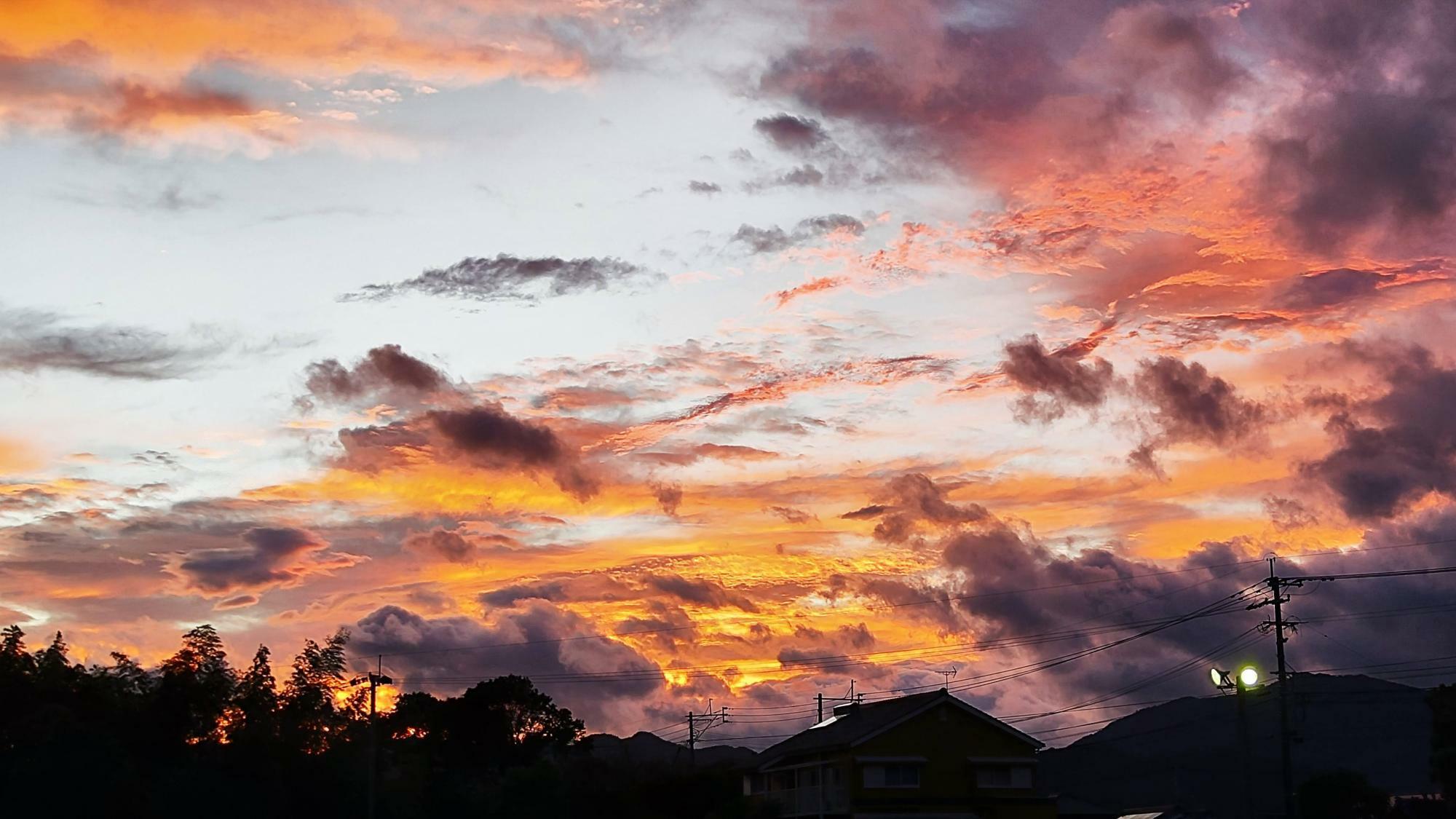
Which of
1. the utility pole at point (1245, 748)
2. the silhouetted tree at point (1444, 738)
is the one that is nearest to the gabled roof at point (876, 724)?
the utility pole at point (1245, 748)

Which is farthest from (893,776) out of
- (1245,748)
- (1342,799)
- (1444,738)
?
(1444,738)

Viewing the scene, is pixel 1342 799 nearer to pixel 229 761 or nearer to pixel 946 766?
pixel 946 766

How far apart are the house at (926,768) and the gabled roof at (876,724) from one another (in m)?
0.06

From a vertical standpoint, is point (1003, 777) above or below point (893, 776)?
below

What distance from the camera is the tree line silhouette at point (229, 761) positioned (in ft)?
213

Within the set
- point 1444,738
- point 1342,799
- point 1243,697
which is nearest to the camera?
point 1243,697

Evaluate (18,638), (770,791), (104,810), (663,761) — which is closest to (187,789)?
(104,810)

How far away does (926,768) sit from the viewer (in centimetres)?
6406

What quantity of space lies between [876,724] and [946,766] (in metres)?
3.77

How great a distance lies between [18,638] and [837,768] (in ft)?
143

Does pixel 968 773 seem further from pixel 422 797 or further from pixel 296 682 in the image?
pixel 296 682

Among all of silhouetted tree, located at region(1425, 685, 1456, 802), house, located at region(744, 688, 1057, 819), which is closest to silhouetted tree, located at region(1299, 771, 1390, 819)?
silhouetted tree, located at region(1425, 685, 1456, 802)

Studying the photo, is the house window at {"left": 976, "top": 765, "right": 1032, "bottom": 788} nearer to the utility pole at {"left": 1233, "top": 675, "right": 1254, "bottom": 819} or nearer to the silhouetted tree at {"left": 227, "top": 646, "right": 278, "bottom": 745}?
the utility pole at {"left": 1233, "top": 675, "right": 1254, "bottom": 819}

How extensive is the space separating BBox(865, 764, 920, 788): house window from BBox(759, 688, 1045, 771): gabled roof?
1650 mm
